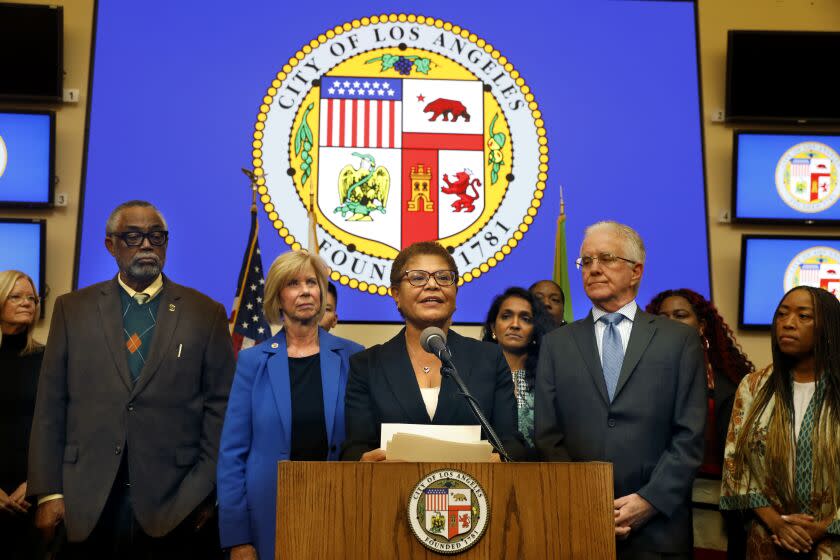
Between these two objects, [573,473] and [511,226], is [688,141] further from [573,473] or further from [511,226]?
[573,473]

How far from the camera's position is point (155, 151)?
5.73m

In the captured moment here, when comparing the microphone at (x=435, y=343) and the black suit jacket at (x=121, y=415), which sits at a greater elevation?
the microphone at (x=435, y=343)

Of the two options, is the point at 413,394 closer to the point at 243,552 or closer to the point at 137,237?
the point at 243,552

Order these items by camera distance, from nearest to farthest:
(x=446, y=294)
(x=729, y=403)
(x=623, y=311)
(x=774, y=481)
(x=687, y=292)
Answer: (x=446, y=294), (x=623, y=311), (x=774, y=481), (x=729, y=403), (x=687, y=292)

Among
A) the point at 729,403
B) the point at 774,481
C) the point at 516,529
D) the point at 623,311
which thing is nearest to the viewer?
the point at 516,529

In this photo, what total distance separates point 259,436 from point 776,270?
3.88 meters

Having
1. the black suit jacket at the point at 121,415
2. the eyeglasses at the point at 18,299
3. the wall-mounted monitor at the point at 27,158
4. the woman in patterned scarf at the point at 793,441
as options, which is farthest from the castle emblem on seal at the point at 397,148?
the woman in patterned scarf at the point at 793,441

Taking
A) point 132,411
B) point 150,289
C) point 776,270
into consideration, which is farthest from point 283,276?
point 776,270

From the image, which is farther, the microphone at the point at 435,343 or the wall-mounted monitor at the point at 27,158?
the wall-mounted monitor at the point at 27,158

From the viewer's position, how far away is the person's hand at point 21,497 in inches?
155

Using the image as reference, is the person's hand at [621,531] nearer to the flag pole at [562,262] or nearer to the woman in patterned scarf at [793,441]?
the woman in patterned scarf at [793,441]

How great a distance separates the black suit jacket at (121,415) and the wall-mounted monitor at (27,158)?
7.75ft

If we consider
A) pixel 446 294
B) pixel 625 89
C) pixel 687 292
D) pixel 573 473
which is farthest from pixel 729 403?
pixel 625 89

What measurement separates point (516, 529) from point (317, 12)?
4.46m
